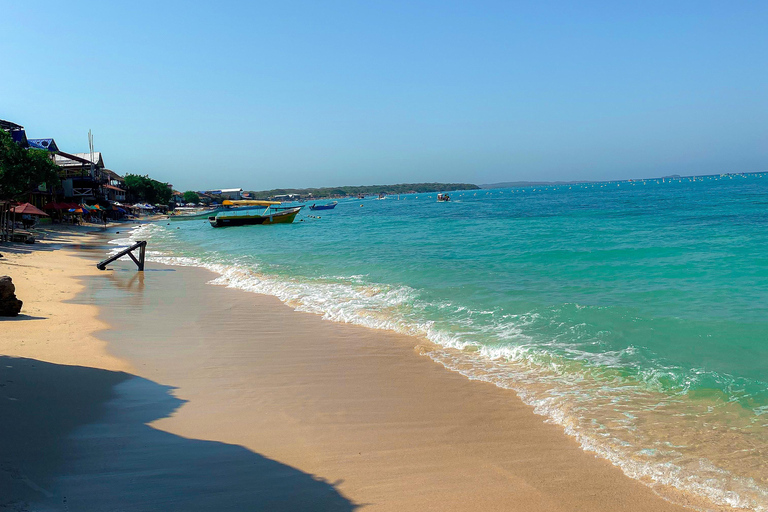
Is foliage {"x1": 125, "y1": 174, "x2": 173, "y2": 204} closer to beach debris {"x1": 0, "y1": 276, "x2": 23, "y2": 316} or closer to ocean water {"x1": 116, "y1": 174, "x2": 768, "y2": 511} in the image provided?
ocean water {"x1": 116, "y1": 174, "x2": 768, "y2": 511}

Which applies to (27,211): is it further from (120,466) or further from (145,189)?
(145,189)

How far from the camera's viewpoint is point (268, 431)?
577cm

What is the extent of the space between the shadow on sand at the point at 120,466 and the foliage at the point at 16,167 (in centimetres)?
3660

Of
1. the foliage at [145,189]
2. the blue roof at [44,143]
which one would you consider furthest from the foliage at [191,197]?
the blue roof at [44,143]

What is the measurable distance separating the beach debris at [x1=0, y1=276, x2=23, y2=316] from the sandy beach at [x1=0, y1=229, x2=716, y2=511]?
64cm

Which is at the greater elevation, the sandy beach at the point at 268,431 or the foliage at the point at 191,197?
the foliage at the point at 191,197

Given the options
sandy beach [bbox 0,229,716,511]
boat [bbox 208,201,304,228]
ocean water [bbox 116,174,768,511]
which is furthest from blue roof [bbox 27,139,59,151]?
sandy beach [bbox 0,229,716,511]

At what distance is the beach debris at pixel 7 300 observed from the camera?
10.6 meters

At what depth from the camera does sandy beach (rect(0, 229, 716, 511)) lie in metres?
4.39

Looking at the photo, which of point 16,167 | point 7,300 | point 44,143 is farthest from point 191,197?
point 7,300

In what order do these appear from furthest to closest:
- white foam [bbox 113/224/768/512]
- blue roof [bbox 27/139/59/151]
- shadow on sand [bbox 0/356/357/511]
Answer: blue roof [bbox 27/139/59/151] → white foam [bbox 113/224/768/512] → shadow on sand [bbox 0/356/357/511]

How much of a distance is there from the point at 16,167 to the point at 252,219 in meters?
27.0

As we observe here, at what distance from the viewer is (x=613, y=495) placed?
4.57 metres

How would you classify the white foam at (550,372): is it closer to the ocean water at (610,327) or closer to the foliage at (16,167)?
the ocean water at (610,327)
